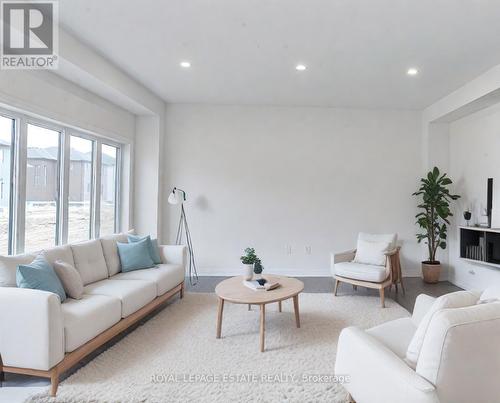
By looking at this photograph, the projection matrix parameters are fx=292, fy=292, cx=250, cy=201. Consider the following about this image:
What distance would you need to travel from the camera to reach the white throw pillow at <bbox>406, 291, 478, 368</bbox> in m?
1.47

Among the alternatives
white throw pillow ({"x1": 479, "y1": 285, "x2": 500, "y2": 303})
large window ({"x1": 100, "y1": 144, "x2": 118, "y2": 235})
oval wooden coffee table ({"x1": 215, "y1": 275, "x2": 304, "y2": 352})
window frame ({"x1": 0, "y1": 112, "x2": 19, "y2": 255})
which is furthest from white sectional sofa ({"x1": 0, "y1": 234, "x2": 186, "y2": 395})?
white throw pillow ({"x1": 479, "y1": 285, "x2": 500, "y2": 303})

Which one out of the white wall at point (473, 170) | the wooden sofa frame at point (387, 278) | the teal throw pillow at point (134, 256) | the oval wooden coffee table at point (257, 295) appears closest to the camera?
the oval wooden coffee table at point (257, 295)

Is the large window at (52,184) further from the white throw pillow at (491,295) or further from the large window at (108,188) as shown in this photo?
the white throw pillow at (491,295)

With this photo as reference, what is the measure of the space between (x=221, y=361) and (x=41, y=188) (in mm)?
2779

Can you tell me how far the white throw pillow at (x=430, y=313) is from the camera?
4.81 ft

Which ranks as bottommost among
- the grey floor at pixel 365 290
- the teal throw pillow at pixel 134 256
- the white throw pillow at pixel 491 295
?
the grey floor at pixel 365 290

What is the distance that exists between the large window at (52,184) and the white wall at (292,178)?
1.16 metres

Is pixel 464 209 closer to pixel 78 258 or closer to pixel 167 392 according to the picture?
pixel 167 392

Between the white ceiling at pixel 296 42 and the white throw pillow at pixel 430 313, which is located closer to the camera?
the white throw pillow at pixel 430 313

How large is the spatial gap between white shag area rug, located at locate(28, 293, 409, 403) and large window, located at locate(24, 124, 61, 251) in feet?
5.32

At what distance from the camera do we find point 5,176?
293 cm

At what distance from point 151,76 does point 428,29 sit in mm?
3266

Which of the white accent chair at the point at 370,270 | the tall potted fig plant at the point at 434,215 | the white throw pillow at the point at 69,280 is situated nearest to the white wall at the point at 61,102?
the white throw pillow at the point at 69,280

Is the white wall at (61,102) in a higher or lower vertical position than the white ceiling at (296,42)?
lower
